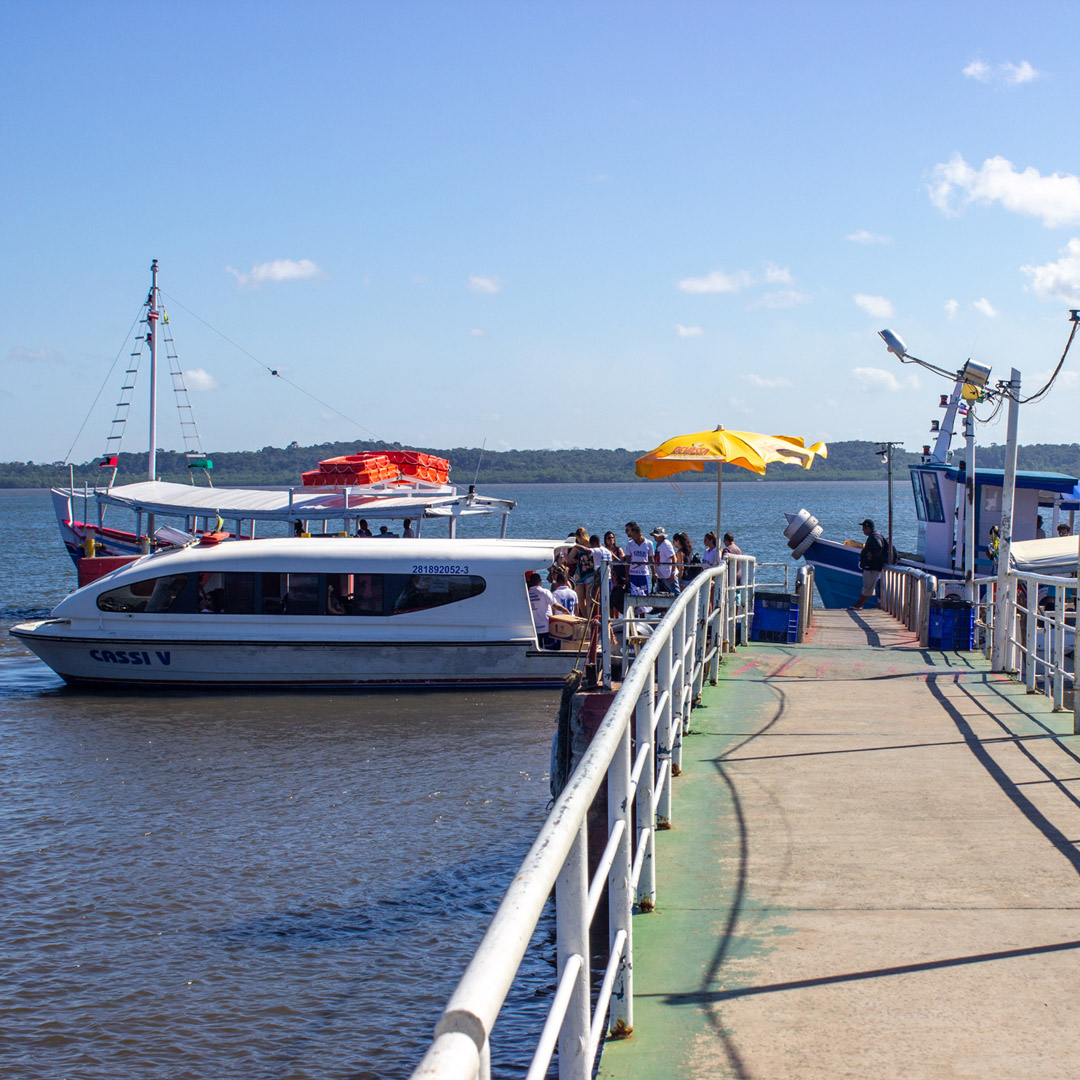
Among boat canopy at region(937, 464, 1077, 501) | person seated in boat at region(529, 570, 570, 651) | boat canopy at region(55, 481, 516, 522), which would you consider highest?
boat canopy at region(937, 464, 1077, 501)

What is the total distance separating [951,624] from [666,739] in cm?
945

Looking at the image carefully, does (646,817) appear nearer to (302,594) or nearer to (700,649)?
(700,649)

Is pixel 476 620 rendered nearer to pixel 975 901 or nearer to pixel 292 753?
pixel 292 753

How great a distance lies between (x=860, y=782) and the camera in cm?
652

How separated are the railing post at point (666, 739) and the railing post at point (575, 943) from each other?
2.94 meters

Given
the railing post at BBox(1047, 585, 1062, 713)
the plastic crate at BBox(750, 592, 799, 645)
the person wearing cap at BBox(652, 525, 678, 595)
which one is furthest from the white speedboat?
the railing post at BBox(1047, 585, 1062, 713)

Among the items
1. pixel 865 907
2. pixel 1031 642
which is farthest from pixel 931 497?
pixel 865 907

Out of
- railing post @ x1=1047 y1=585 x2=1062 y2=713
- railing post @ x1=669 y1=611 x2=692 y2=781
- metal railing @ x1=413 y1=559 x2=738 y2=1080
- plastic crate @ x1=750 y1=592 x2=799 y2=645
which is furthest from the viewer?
plastic crate @ x1=750 y1=592 x2=799 y2=645

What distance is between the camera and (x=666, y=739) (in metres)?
6.16

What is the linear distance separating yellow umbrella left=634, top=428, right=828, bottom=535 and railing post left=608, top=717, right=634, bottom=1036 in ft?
36.7

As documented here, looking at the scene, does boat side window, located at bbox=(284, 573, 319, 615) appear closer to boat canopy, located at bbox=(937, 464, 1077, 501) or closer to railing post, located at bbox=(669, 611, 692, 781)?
railing post, located at bbox=(669, 611, 692, 781)

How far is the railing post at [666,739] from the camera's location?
5.73m

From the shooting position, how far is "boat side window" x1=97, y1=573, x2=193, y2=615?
17.2 m

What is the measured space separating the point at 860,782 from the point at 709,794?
91 cm
